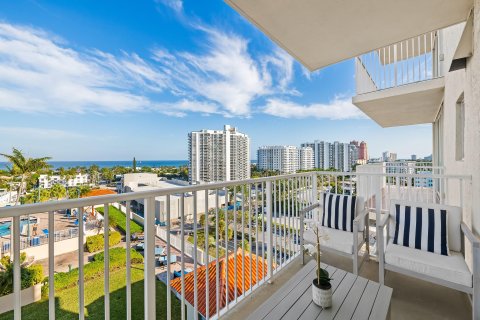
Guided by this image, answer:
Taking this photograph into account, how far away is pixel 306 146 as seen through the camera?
36188 mm

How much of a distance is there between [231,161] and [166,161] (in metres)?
47.7

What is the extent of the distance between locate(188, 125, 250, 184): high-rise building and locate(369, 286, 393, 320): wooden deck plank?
30464mm

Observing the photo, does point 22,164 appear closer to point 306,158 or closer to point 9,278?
point 9,278

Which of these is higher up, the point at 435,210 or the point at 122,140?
the point at 122,140

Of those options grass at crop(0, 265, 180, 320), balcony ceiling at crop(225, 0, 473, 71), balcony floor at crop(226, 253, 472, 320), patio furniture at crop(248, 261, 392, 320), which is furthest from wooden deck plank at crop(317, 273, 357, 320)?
grass at crop(0, 265, 180, 320)

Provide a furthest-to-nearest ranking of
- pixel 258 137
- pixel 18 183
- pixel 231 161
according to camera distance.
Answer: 1. pixel 258 137
2. pixel 231 161
3. pixel 18 183

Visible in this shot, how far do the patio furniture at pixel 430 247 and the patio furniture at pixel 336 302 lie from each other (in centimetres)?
85

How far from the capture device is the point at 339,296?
5.36 ft

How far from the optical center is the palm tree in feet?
74.8

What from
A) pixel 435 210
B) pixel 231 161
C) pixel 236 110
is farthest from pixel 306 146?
pixel 435 210

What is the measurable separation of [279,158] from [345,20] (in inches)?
1395

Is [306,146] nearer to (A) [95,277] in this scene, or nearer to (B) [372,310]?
(A) [95,277]

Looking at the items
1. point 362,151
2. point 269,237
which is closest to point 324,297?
point 269,237

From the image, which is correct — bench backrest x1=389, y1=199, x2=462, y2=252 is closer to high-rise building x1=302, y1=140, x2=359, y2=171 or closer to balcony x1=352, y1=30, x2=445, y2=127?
balcony x1=352, y1=30, x2=445, y2=127
